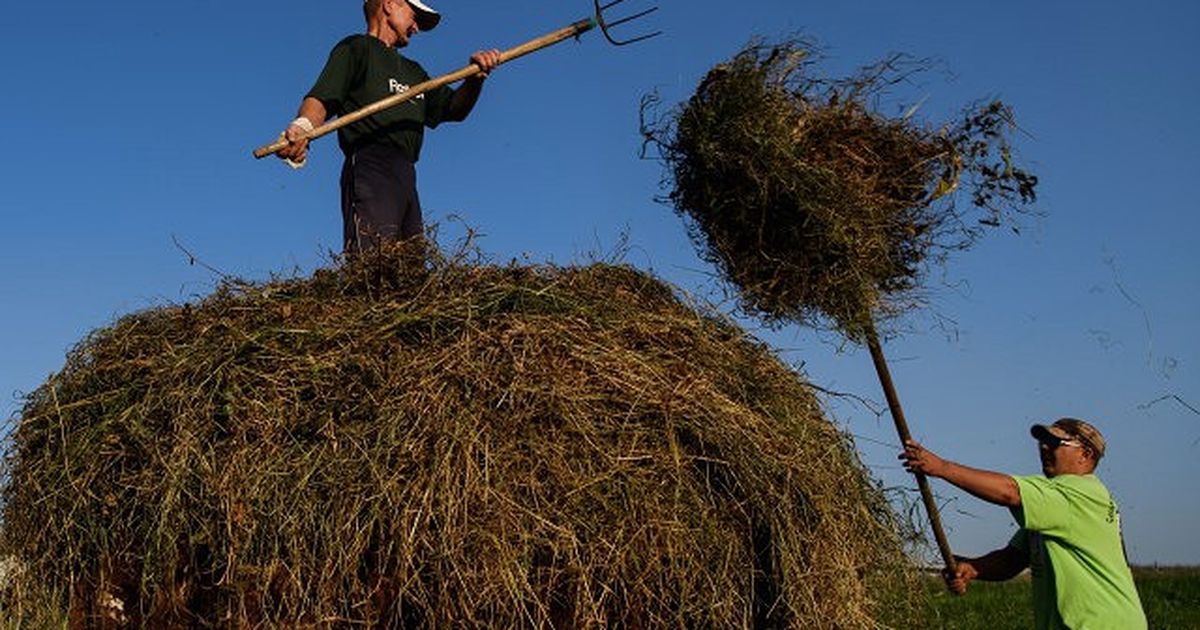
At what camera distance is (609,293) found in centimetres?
434

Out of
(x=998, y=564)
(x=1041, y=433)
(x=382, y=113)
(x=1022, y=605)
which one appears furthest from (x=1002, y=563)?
(x=1022, y=605)

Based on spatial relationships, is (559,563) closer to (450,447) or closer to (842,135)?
(450,447)

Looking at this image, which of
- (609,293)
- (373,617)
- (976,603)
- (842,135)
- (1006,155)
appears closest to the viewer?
(373,617)

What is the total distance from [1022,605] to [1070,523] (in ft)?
29.2

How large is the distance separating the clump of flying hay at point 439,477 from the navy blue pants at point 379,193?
1.26 metres

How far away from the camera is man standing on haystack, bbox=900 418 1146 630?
4.80 metres

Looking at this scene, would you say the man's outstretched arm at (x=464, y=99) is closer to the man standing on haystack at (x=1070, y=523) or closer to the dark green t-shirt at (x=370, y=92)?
the dark green t-shirt at (x=370, y=92)

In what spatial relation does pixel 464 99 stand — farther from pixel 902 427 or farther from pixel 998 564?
pixel 998 564

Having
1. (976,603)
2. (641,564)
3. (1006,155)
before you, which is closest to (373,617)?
(641,564)

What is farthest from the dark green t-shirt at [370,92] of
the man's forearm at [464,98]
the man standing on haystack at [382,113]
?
the man's forearm at [464,98]

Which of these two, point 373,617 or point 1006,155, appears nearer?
point 373,617

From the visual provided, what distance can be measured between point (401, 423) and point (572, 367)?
1.76 feet

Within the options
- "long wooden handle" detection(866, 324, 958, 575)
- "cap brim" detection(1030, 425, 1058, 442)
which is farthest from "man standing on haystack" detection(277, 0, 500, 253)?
"cap brim" detection(1030, 425, 1058, 442)

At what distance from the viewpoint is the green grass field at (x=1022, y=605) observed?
1148 centimetres
